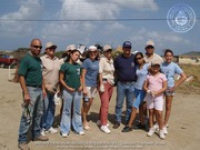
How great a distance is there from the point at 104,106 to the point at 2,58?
23.8 meters

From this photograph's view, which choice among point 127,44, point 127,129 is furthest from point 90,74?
point 127,129

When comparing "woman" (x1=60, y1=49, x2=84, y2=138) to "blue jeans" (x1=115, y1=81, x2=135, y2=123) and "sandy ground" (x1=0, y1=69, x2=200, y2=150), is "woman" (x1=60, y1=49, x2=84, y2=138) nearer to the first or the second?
"sandy ground" (x1=0, y1=69, x2=200, y2=150)

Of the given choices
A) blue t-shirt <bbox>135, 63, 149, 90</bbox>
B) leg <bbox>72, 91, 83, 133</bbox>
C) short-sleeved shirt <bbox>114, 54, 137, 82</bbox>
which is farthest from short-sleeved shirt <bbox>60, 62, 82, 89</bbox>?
blue t-shirt <bbox>135, 63, 149, 90</bbox>

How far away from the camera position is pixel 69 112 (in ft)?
18.7

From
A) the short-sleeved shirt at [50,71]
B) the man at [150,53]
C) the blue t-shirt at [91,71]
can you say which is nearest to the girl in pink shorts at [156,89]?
the man at [150,53]

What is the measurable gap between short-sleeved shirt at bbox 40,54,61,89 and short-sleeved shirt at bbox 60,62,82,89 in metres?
0.14

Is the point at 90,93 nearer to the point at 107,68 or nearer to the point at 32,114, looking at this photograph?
the point at 107,68

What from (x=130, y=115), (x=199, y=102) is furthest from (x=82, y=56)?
(x=199, y=102)

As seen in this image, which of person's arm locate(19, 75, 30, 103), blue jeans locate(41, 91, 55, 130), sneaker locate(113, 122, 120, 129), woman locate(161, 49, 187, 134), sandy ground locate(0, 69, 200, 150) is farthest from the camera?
sneaker locate(113, 122, 120, 129)

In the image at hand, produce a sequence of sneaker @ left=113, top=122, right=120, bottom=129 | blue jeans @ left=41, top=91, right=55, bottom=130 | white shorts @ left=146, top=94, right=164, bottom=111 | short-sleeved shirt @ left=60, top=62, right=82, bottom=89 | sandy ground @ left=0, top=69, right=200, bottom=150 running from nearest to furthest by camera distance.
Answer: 1. sandy ground @ left=0, top=69, right=200, bottom=150
2. short-sleeved shirt @ left=60, top=62, right=82, bottom=89
3. blue jeans @ left=41, top=91, right=55, bottom=130
4. white shorts @ left=146, top=94, right=164, bottom=111
5. sneaker @ left=113, top=122, right=120, bottom=129

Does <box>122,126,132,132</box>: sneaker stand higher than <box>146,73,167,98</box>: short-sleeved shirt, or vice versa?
<box>146,73,167,98</box>: short-sleeved shirt

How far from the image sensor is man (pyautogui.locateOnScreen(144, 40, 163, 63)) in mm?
5840

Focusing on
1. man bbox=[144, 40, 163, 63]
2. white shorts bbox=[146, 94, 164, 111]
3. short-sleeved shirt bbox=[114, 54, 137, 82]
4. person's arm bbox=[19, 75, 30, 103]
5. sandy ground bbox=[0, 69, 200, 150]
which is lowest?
sandy ground bbox=[0, 69, 200, 150]

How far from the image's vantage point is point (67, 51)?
5.68 meters
